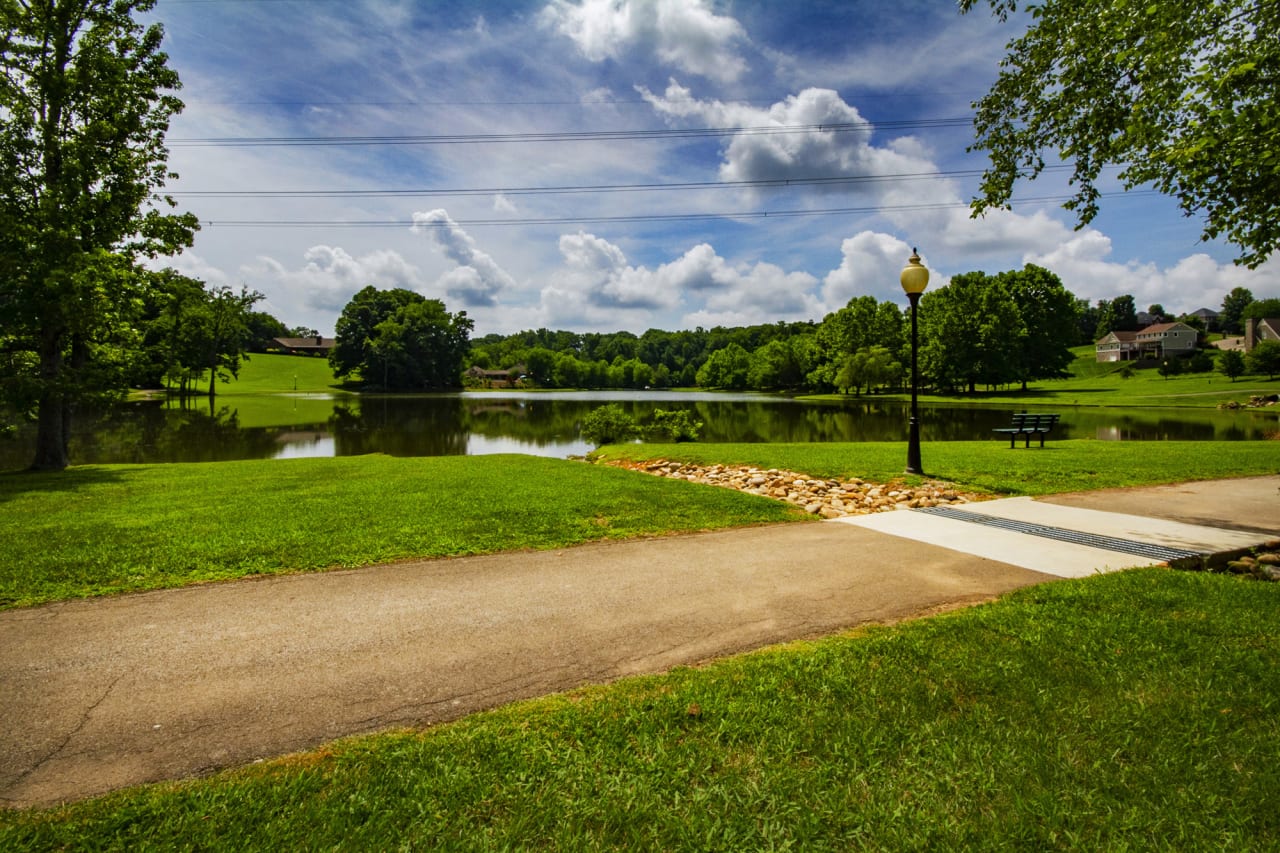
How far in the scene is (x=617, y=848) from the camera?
240 centimetres

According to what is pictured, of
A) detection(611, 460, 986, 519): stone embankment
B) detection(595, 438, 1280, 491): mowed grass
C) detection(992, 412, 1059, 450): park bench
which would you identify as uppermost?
detection(992, 412, 1059, 450): park bench

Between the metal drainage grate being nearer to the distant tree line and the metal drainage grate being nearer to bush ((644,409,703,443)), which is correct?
bush ((644,409,703,443))

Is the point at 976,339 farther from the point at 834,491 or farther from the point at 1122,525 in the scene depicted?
the point at 1122,525

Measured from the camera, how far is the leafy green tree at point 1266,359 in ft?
189

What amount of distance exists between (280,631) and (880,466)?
12.4 metres

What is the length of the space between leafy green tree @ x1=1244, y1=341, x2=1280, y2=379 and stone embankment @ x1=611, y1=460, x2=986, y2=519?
72.7 m

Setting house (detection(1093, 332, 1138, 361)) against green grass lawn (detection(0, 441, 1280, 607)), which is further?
house (detection(1093, 332, 1138, 361))

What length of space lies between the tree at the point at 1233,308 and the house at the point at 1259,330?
1831 inches

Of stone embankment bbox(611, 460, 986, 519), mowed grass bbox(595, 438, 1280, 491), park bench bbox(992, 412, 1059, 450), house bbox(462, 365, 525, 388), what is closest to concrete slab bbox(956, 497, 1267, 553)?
stone embankment bbox(611, 460, 986, 519)

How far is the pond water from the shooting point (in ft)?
79.4

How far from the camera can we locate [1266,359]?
5778 cm

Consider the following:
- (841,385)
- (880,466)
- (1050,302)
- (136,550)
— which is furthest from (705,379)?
(136,550)

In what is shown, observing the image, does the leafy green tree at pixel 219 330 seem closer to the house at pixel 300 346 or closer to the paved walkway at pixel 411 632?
the house at pixel 300 346

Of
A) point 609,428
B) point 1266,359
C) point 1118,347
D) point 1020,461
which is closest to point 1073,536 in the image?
point 1020,461
